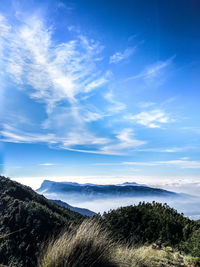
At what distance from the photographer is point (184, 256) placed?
553cm

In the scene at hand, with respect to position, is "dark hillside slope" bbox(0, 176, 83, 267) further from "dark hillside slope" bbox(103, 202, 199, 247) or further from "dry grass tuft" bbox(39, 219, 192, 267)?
"dark hillside slope" bbox(103, 202, 199, 247)

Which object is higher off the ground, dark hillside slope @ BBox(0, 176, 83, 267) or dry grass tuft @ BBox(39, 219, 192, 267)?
dry grass tuft @ BBox(39, 219, 192, 267)

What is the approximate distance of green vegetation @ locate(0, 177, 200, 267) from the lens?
402cm

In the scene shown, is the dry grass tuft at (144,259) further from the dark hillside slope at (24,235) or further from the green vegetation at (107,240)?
the dark hillside slope at (24,235)

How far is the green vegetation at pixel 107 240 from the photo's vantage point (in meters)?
4.02

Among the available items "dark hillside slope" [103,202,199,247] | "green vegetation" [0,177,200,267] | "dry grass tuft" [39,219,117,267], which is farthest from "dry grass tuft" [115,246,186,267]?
"dark hillside slope" [103,202,199,247]

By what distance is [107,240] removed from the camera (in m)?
4.99

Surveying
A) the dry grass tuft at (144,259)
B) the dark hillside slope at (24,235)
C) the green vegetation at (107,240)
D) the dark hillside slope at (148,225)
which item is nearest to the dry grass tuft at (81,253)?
the green vegetation at (107,240)

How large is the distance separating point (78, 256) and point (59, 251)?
374 mm

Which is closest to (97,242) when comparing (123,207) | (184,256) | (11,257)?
(184,256)

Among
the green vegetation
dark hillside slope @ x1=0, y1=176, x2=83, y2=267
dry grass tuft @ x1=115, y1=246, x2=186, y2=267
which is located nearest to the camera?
the green vegetation

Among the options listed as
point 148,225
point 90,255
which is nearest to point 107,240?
point 90,255

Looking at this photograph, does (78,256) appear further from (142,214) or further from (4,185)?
Answer: (4,185)

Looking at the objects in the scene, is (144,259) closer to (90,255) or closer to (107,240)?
(107,240)
